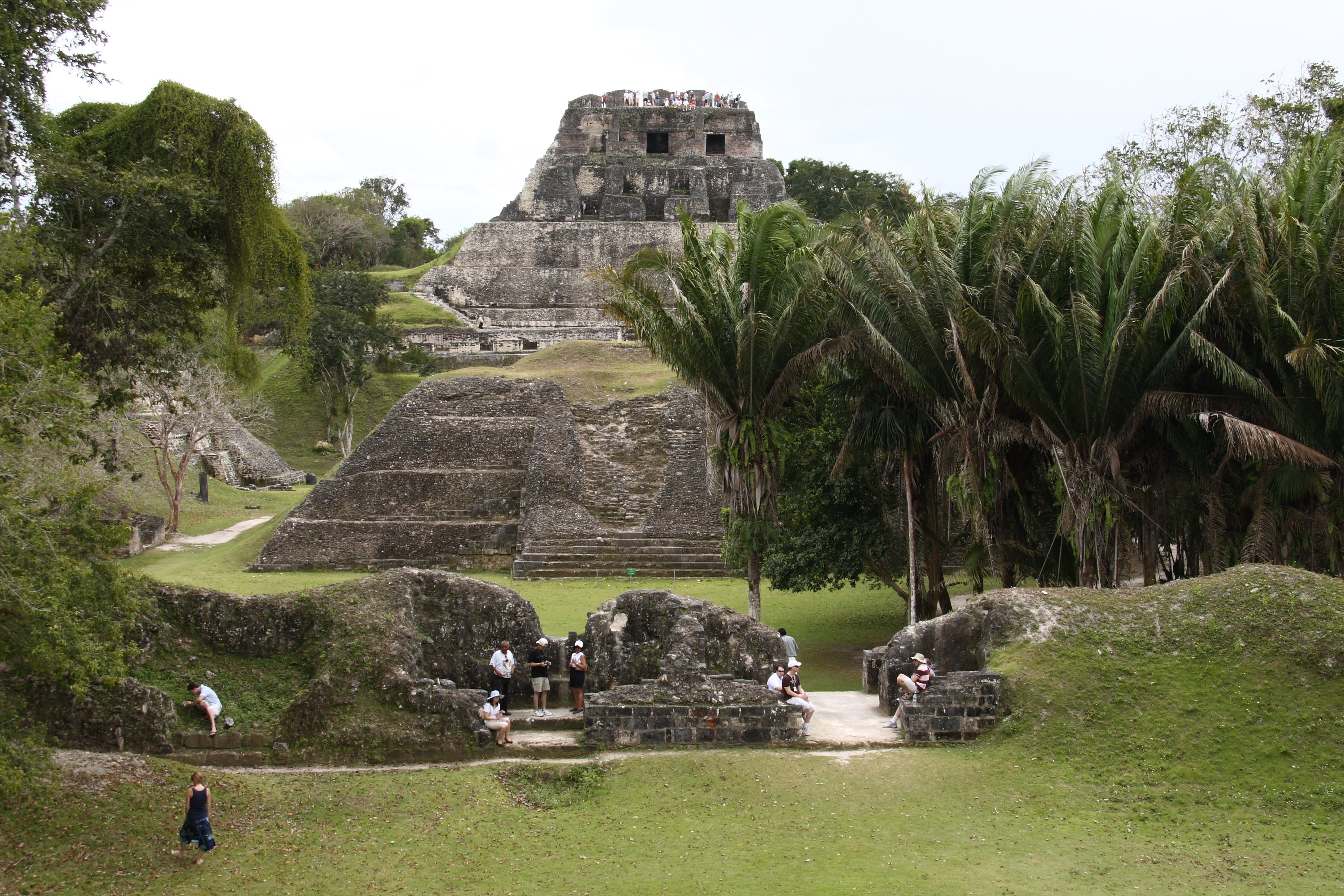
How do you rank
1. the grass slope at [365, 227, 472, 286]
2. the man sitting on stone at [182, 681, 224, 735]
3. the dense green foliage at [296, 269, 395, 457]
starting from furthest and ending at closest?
the grass slope at [365, 227, 472, 286]
the dense green foliage at [296, 269, 395, 457]
the man sitting on stone at [182, 681, 224, 735]

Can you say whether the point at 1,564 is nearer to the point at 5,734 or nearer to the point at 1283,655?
the point at 5,734

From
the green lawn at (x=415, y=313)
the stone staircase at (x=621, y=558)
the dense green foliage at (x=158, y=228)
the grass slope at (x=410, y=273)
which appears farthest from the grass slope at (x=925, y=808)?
the grass slope at (x=410, y=273)

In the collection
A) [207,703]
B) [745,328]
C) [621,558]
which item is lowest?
[621,558]

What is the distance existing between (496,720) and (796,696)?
9.11 feet

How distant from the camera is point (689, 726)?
902 centimetres

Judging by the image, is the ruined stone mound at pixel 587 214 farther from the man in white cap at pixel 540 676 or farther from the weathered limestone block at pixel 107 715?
the weathered limestone block at pixel 107 715

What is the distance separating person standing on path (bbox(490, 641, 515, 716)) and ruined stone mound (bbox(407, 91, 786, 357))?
26.2 metres

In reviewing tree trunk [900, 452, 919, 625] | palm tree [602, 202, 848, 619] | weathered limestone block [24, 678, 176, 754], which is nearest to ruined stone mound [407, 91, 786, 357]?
tree trunk [900, 452, 919, 625]

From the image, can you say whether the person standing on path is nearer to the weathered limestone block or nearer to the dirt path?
the weathered limestone block

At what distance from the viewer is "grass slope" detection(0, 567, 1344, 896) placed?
639cm

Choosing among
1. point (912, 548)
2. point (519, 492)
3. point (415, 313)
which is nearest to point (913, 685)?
point (912, 548)

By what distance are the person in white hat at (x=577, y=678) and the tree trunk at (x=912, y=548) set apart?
15.5ft

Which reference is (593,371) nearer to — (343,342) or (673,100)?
(343,342)

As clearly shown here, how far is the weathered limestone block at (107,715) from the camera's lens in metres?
8.02
